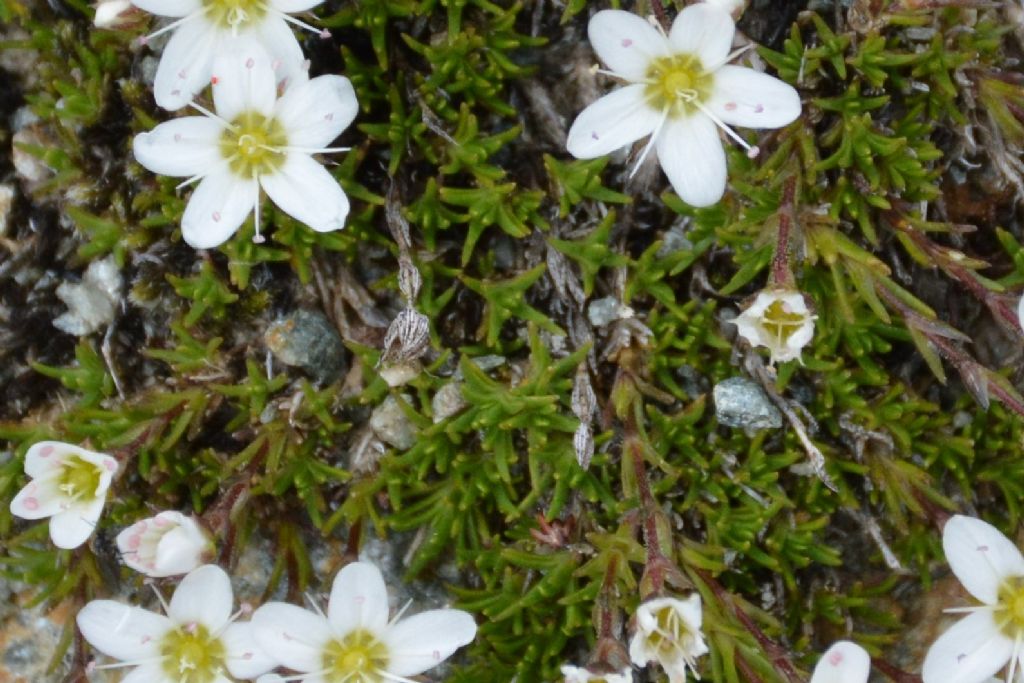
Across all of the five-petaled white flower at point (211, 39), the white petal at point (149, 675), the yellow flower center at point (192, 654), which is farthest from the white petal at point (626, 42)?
the white petal at point (149, 675)

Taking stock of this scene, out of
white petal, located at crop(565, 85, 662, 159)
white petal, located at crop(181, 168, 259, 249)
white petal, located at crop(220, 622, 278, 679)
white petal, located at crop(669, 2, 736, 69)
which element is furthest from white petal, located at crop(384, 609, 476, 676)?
white petal, located at crop(669, 2, 736, 69)

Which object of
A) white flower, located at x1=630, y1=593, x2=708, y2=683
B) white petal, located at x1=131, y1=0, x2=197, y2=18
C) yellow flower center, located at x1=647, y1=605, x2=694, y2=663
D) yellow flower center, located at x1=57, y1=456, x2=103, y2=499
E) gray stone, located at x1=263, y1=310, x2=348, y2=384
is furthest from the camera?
gray stone, located at x1=263, y1=310, x2=348, y2=384

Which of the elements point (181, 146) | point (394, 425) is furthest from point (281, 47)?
Result: point (394, 425)

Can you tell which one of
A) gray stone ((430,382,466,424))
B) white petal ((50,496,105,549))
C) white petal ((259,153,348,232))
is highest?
white petal ((259,153,348,232))

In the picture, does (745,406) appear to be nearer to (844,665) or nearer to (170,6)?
(844,665)

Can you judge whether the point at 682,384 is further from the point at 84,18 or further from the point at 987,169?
the point at 84,18

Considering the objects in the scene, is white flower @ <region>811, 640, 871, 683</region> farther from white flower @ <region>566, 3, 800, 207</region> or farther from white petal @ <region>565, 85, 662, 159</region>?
white petal @ <region>565, 85, 662, 159</region>
